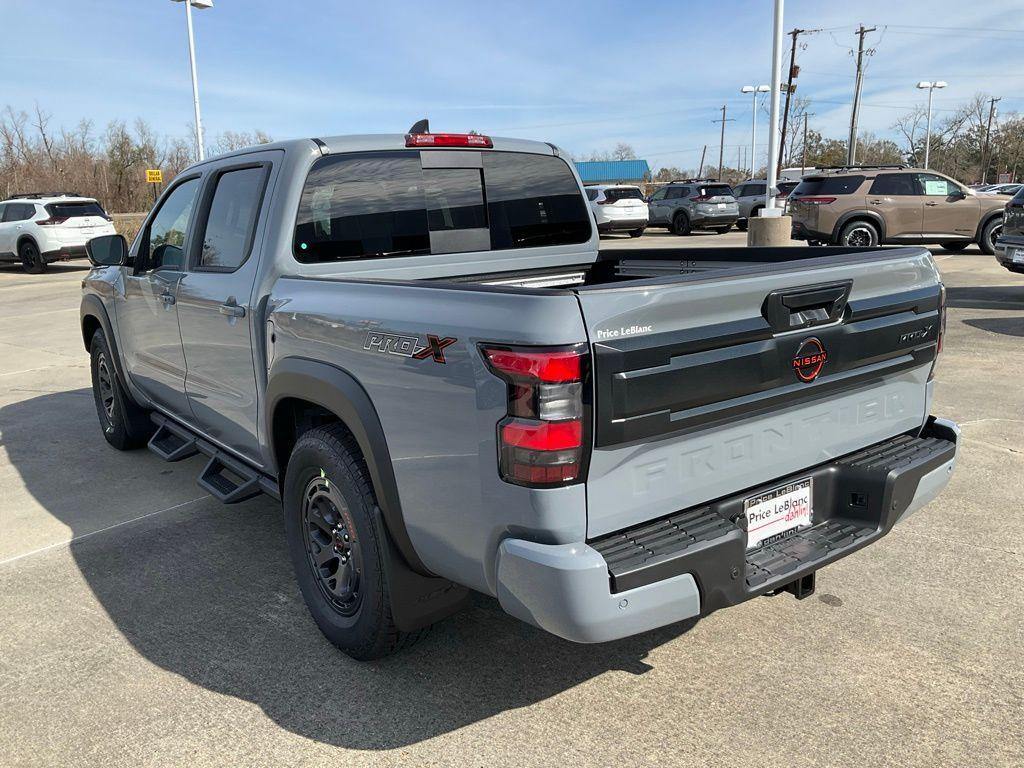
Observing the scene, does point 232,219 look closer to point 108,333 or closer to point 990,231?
point 108,333

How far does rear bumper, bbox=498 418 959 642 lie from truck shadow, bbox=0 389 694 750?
732 mm

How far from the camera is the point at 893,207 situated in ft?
57.5

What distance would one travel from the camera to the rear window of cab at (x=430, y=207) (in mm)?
3559

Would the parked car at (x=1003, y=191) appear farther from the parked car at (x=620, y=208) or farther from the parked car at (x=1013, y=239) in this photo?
the parked car at (x=620, y=208)

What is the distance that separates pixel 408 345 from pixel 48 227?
2097 cm

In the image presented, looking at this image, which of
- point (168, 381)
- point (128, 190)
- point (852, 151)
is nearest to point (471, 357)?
point (168, 381)

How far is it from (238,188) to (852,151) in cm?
4739

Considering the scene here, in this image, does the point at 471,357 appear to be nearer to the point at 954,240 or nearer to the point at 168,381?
the point at 168,381

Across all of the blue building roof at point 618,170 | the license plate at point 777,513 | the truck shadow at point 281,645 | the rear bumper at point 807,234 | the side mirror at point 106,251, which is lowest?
the truck shadow at point 281,645

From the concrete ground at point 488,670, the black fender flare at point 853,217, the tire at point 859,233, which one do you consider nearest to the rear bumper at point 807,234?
the black fender flare at point 853,217

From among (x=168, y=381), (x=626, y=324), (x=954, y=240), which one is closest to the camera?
(x=626, y=324)

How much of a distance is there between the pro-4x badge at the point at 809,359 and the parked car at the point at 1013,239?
380 inches

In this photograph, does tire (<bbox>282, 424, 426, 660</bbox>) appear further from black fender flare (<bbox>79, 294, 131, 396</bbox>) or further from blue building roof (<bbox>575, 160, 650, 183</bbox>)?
blue building roof (<bbox>575, 160, 650, 183</bbox>)

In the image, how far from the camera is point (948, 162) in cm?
8906
